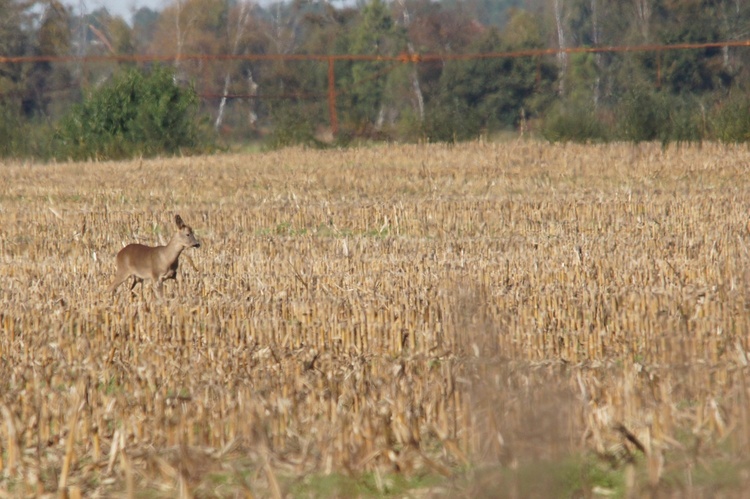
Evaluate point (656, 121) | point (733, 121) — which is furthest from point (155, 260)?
point (656, 121)

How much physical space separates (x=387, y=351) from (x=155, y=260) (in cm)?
403

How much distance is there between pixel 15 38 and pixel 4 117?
2981 centimetres

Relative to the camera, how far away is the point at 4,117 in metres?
35.0

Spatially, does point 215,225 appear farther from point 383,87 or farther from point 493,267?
point 383,87

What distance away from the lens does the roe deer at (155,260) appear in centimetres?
1210

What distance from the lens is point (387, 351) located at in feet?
29.1

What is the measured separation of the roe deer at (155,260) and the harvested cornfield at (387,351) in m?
0.22

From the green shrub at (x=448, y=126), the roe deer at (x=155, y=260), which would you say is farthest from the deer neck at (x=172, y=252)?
the green shrub at (x=448, y=126)

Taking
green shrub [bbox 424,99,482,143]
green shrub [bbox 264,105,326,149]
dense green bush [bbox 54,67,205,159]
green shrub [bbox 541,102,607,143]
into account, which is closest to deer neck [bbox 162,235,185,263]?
green shrub [bbox 541,102,607,143]

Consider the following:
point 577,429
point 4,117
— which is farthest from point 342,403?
point 4,117

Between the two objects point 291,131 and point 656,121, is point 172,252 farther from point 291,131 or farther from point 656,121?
point 291,131

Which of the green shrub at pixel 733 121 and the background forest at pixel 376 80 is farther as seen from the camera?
the background forest at pixel 376 80

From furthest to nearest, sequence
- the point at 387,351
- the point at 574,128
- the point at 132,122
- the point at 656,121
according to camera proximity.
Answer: the point at 132,122 → the point at 574,128 → the point at 656,121 → the point at 387,351

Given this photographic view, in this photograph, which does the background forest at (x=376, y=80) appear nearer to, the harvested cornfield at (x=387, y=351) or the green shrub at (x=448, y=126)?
the green shrub at (x=448, y=126)
